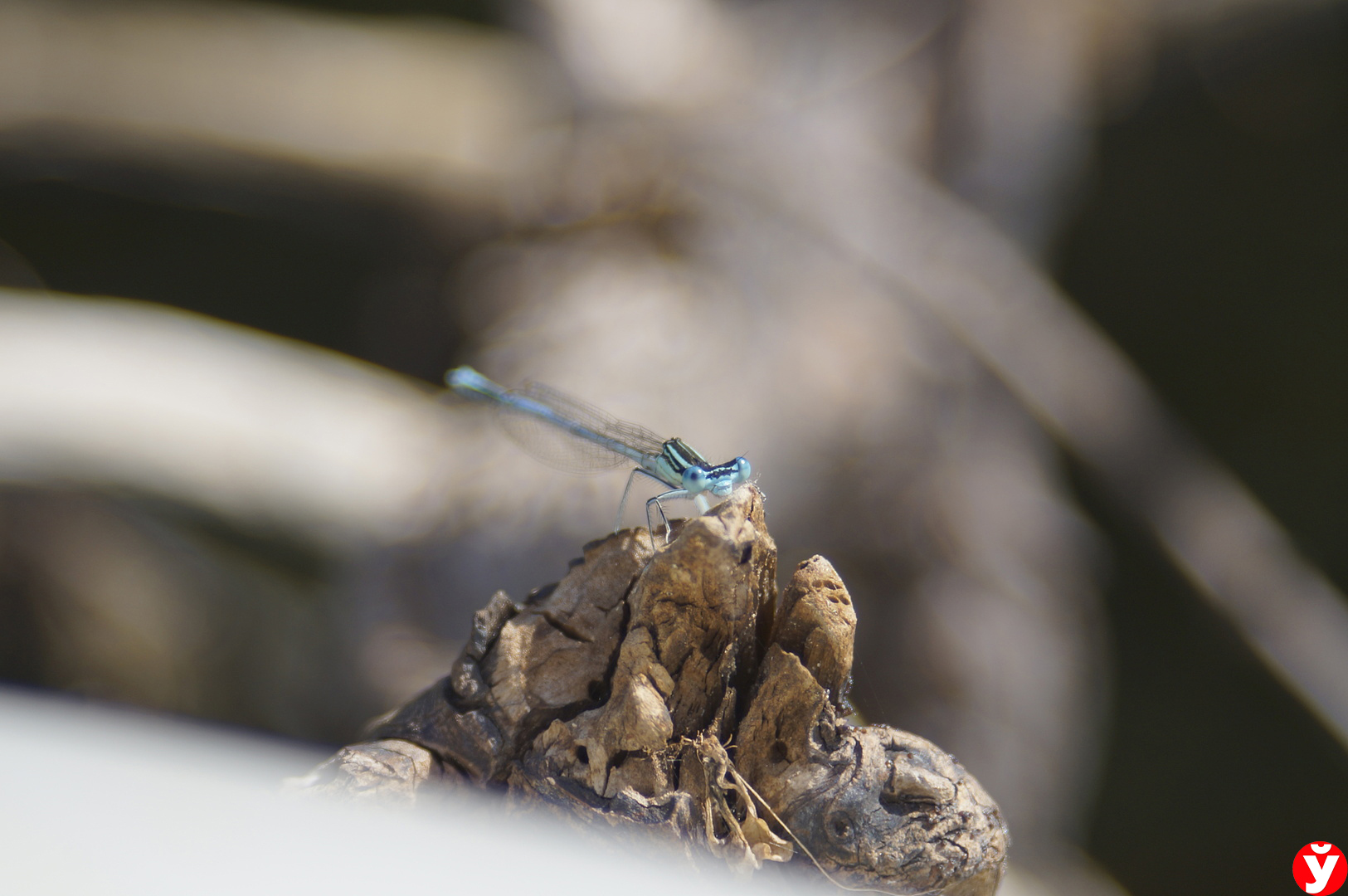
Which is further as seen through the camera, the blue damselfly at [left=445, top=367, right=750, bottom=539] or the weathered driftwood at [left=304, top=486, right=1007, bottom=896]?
the blue damselfly at [left=445, top=367, right=750, bottom=539]

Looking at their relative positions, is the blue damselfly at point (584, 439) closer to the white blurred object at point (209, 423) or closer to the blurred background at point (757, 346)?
the blurred background at point (757, 346)

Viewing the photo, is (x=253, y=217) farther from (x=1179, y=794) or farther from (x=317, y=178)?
(x=1179, y=794)

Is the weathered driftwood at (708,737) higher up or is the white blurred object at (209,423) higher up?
the white blurred object at (209,423)

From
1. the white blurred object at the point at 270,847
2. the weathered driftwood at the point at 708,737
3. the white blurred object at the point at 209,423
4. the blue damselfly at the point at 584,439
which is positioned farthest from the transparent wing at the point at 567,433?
the white blurred object at the point at 209,423

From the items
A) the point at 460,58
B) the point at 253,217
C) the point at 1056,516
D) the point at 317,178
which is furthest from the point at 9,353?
the point at 1056,516

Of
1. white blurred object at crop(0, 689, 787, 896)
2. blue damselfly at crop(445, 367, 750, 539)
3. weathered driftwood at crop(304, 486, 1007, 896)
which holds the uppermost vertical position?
blue damselfly at crop(445, 367, 750, 539)

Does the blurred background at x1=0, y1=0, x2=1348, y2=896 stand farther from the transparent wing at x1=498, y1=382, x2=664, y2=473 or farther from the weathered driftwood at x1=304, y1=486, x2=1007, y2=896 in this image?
the weathered driftwood at x1=304, y1=486, x2=1007, y2=896

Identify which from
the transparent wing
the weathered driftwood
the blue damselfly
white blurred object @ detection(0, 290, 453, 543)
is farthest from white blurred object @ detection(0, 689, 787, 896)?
white blurred object @ detection(0, 290, 453, 543)
